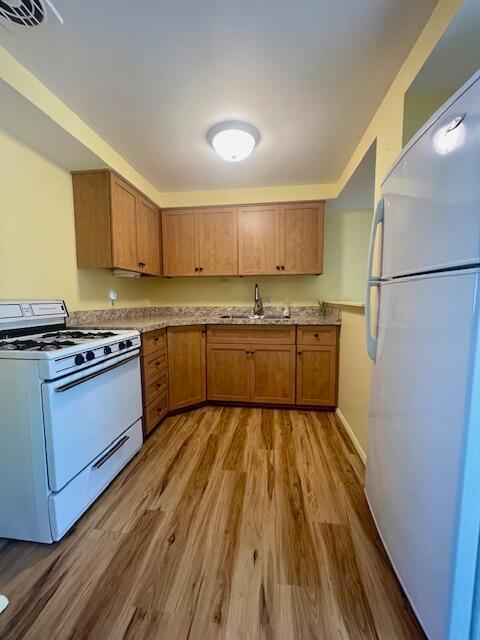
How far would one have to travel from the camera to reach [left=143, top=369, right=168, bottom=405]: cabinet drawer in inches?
82.8

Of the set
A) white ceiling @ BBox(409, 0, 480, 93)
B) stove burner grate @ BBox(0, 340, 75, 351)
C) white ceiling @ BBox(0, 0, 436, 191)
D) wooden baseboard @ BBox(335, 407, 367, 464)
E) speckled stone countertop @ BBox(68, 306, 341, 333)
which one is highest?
white ceiling @ BBox(0, 0, 436, 191)

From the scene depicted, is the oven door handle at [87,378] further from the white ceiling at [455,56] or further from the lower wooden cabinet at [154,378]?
the white ceiling at [455,56]

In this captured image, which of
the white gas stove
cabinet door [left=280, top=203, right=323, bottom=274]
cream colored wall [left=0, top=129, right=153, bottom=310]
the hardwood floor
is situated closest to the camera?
the hardwood floor

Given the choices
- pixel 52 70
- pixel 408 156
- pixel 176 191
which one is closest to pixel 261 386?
pixel 408 156

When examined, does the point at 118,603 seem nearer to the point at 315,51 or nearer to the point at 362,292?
the point at 315,51

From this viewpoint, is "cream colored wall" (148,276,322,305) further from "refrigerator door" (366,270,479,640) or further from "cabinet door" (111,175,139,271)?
"refrigerator door" (366,270,479,640)

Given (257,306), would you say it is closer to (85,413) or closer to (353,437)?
(353,437)

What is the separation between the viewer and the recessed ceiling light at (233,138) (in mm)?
1798

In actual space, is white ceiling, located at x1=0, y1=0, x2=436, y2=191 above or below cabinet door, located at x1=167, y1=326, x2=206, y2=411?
above

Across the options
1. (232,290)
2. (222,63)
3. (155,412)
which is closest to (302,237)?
(232,290)

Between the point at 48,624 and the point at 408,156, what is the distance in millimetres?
2128

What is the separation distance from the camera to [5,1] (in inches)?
40.6

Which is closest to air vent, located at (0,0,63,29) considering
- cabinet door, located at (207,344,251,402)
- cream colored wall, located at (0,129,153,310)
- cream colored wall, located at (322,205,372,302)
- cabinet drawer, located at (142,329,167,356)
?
cream colored wall, located at (0,129,153,310)

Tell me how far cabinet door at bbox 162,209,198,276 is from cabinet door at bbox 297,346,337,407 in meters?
1.57
